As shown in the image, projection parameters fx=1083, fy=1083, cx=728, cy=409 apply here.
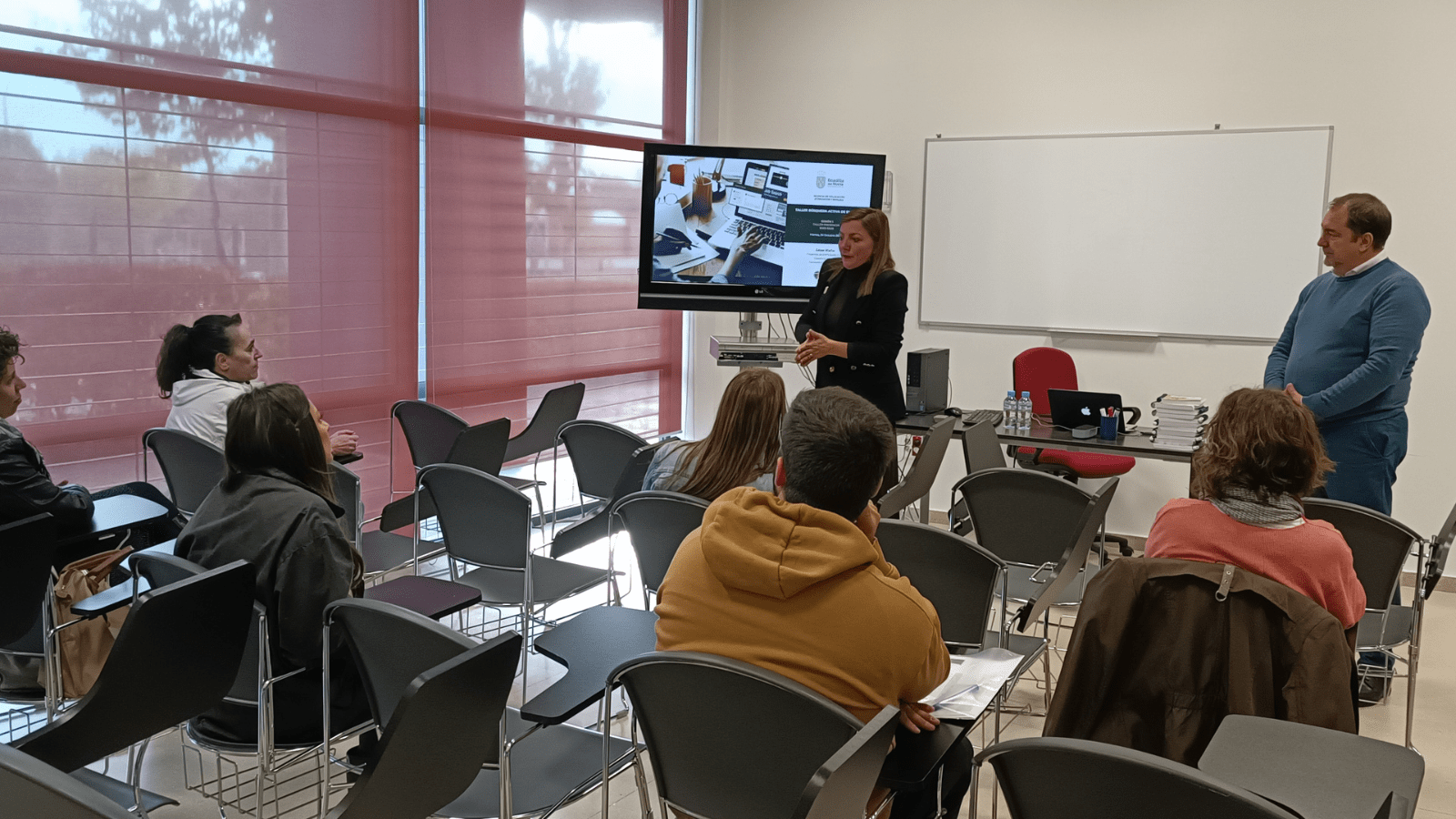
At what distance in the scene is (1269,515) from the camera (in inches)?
88.0

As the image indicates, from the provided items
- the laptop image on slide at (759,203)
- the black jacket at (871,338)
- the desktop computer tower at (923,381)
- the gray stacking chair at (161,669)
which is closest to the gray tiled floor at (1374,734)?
the gray stacking chair at (161,669)

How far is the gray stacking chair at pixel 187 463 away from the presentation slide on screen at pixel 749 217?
281cm

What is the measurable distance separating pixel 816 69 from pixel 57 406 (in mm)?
4503

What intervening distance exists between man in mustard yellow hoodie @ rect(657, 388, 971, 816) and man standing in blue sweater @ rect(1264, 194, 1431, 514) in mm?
2828

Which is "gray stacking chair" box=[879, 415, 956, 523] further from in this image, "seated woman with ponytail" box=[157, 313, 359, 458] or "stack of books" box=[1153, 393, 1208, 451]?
"seated woman with ponytail" box=[157, 313, 359, 458]

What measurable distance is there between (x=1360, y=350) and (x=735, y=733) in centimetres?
327

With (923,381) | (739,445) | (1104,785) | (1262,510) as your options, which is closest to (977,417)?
(923,381)

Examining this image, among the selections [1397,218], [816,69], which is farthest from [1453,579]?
[816,69]

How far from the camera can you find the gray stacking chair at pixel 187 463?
11.2 ft

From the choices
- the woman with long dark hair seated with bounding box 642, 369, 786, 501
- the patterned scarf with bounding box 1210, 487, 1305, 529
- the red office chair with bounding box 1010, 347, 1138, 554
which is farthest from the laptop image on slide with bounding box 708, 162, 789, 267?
the patterned scarf with bounding box 1210, 487, 1305, 529

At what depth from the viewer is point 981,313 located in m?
6.20

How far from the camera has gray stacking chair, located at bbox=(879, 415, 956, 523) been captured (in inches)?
163

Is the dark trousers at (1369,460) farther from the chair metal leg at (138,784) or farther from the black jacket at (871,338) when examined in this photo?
the chair metal leg at (138,784)

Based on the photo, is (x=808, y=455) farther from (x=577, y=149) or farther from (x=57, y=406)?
(x=577, y=149)
